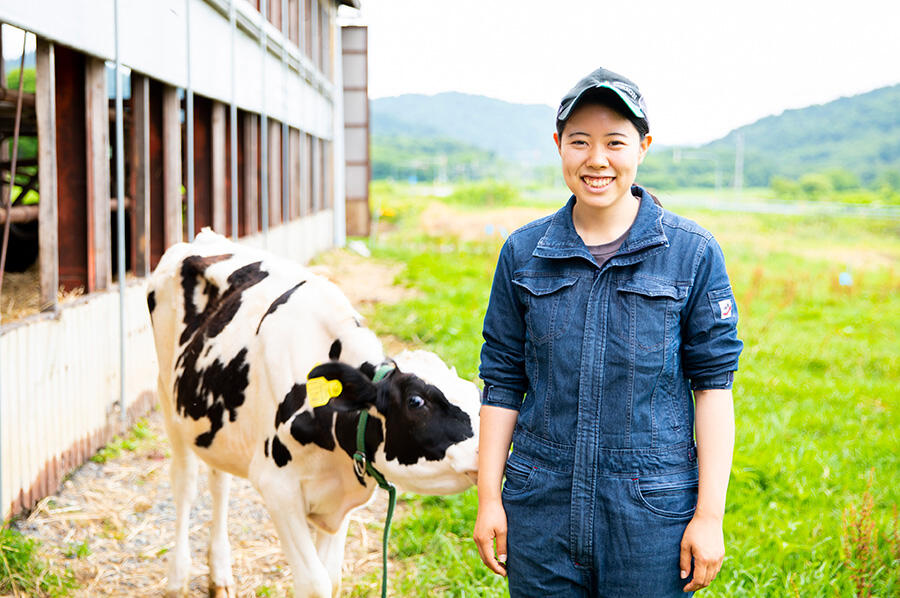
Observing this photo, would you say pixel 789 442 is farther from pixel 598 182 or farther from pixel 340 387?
pixel 598 182

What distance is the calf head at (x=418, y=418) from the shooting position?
116 inches

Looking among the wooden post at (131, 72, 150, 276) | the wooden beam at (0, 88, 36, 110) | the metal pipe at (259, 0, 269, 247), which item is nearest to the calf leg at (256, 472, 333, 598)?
the wooden beam at (0, 88, 36, 110)

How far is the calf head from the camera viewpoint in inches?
116

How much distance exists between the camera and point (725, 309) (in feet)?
7.07

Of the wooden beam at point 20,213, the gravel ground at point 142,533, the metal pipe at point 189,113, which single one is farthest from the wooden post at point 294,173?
the gravel ground at point 142,533

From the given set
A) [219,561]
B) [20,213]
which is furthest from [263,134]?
[219,561]

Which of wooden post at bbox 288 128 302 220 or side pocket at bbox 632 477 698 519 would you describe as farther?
wooden post at bbox 288 128 302 220

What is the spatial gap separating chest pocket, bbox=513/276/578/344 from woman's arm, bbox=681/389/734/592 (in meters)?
0.39

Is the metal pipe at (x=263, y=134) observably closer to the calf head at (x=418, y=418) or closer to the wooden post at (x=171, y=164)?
the wooden post at (x=171, y=164)

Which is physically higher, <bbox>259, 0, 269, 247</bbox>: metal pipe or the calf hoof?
<bbox>259, 0, 269, 247</bbox>: metal pipe

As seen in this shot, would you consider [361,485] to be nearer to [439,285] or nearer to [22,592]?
[22,592]

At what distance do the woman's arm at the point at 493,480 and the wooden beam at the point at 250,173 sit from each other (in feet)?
32.1

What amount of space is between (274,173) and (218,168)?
3877 mm

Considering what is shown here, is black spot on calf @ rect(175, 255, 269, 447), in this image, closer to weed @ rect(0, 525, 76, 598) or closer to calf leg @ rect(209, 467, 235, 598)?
calf leg @ rect(209, 467, 235, 598)
